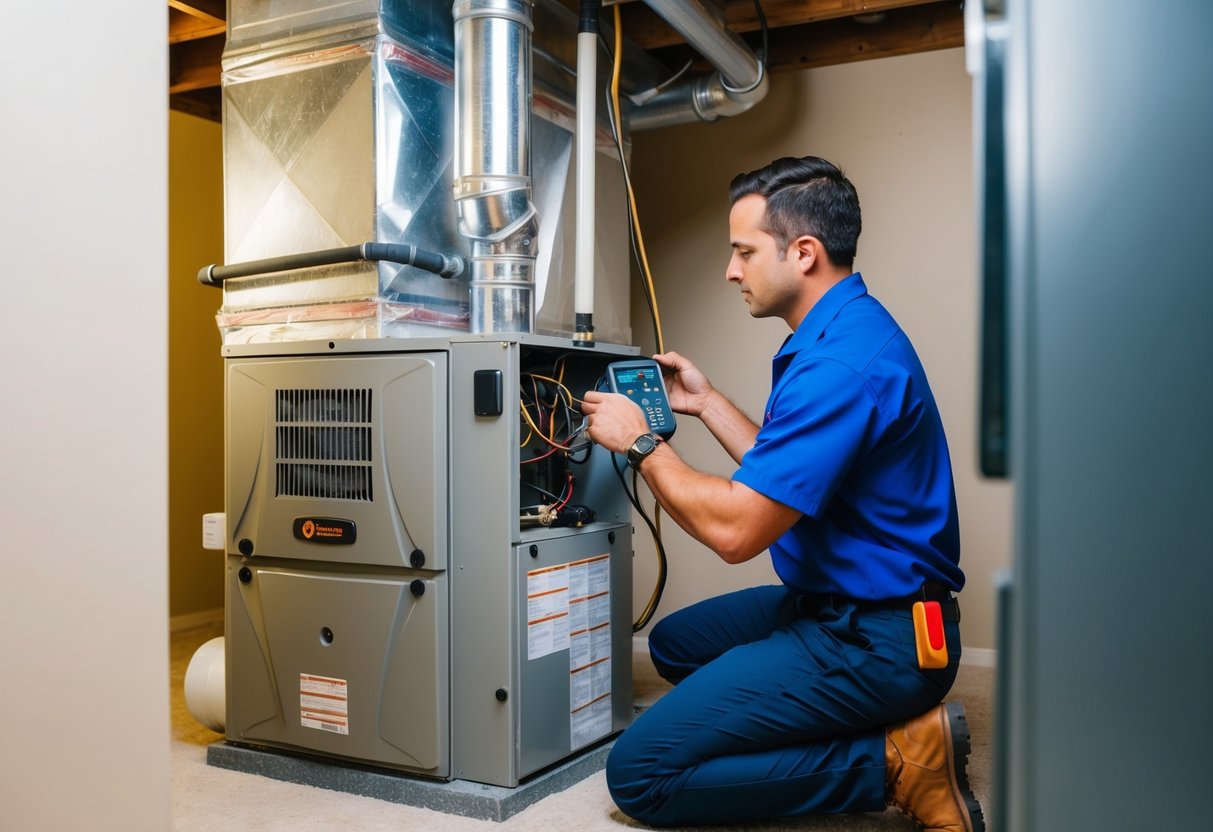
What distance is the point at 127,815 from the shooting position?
131 centimetres

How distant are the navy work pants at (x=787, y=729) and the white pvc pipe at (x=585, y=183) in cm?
78

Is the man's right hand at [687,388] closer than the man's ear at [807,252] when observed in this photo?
No

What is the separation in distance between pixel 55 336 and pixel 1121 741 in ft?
3.93

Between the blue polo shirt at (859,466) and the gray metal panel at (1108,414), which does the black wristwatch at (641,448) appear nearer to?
the blue polo shirt at (859,466)

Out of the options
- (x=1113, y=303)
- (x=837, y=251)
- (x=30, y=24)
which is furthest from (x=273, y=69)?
(x=1113, y=303)

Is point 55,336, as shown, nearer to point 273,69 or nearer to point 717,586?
point 273,69

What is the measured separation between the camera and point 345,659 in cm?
192

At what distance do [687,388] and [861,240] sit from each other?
1017mm

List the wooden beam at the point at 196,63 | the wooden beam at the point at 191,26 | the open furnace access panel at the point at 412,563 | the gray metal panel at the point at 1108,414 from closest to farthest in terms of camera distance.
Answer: the gray metal panel at the point at 1108,414, the open furnace access panel at the point at 412,563, the wooden beam at the point at 191,26, the wooden beam at the point at 196,63

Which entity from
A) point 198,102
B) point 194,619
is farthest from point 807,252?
point 194,619

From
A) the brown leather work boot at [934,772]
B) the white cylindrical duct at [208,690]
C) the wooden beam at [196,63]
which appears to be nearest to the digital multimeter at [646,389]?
the brown leather work boot at [934,772]

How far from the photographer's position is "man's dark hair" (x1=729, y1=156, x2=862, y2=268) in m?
1.89

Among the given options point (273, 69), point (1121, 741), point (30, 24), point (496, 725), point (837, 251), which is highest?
point (273, 69)

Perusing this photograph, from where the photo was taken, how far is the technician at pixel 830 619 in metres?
1.63
